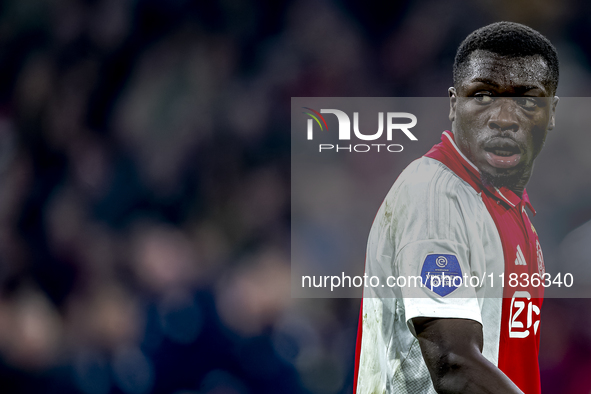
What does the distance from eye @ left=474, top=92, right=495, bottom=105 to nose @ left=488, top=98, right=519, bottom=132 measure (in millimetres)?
17

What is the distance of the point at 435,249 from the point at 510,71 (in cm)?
48

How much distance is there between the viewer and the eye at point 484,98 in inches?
44.3

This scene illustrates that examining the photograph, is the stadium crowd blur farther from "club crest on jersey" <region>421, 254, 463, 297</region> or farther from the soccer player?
"club crest on jersey" <region>421, 254, 463, 297</region>

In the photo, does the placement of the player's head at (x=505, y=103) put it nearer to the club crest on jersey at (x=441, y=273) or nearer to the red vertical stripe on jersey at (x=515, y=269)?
the red vertical stripe on jersey at (x=515, y=269)

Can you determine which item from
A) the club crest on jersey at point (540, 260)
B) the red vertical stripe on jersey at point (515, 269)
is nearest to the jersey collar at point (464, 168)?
the red vertical stripe on jersey at point (515, 269)

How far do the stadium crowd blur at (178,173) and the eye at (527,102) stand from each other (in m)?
0.24

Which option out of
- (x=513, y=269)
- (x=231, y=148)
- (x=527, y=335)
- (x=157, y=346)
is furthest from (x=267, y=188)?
(x=527, y=335)

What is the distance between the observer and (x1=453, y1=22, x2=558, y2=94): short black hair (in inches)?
45.5

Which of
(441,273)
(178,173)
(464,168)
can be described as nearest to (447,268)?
(441,273)

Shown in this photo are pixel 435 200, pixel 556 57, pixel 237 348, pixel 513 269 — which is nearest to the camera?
pixel 435 200

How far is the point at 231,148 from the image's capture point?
4.54 feet

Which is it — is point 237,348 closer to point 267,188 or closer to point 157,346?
point 157,346

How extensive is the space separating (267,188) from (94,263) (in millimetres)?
578

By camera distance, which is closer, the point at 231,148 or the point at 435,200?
the point at 435,200
